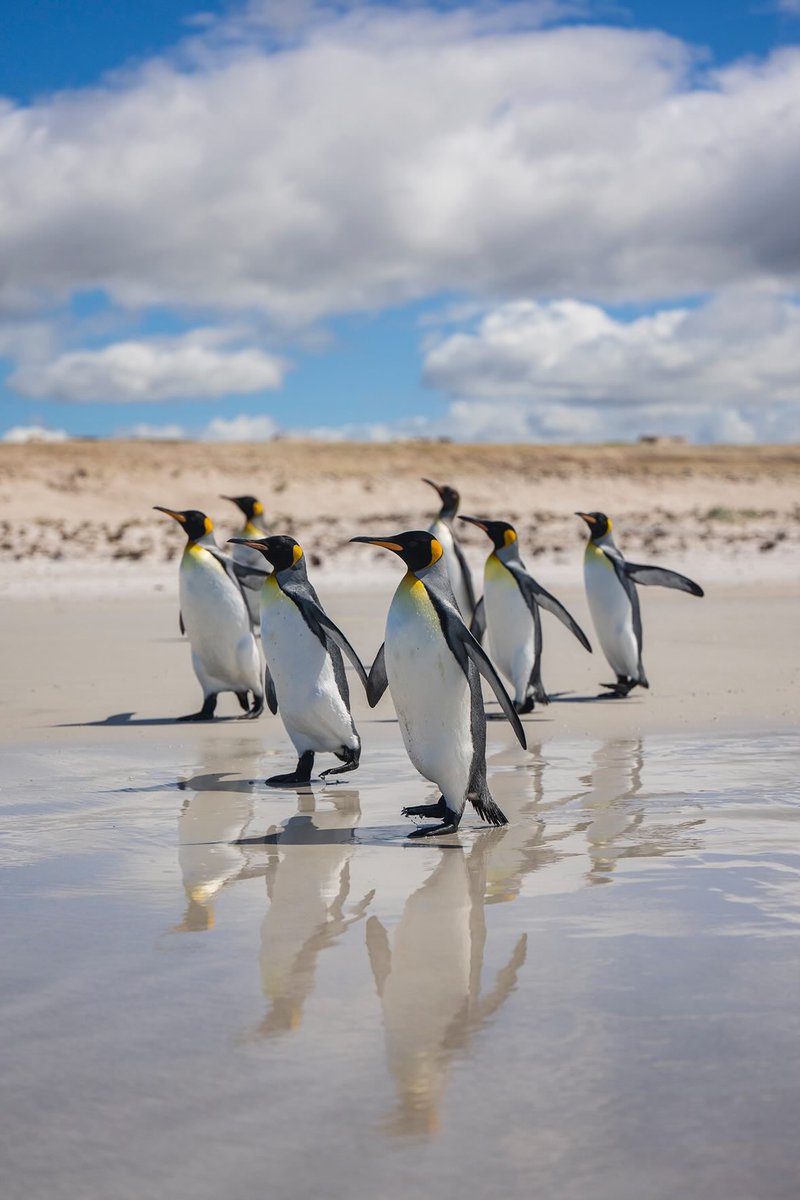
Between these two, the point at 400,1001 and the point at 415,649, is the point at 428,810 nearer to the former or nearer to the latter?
the point at 415,649

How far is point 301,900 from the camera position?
328cm

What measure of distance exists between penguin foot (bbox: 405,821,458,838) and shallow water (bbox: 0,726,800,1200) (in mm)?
48

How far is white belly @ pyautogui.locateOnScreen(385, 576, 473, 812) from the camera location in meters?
4.14

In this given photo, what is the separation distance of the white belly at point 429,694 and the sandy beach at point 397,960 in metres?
0.21

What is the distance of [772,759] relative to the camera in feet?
16.8

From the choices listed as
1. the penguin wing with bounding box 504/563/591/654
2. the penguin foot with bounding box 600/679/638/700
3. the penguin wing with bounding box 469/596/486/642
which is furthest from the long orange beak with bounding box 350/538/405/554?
the penguin foot with bounding box 600/679/638/700

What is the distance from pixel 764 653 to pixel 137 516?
19278 millimetres

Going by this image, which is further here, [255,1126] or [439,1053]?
[439,1053]

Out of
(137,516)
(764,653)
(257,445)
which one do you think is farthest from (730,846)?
(257,445)

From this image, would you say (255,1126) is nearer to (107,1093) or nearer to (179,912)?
(107,1093)

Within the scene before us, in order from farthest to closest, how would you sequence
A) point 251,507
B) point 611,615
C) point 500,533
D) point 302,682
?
point 251,507, point 611,615, point 500,533, point 302,682

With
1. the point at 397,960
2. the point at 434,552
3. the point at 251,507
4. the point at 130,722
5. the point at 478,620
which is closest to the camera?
the point at 397,960

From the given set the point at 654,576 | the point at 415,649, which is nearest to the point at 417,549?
the point at 415,649

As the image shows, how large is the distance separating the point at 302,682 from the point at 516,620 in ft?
6.47
